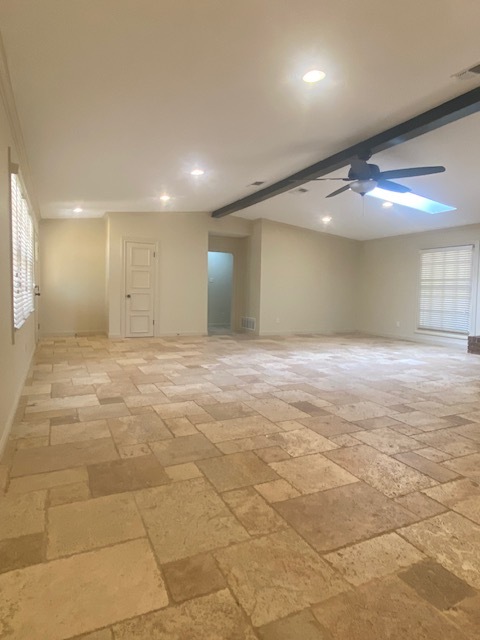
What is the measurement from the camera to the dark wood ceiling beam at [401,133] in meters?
3.73

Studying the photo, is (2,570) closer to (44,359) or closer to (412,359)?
(44,359)

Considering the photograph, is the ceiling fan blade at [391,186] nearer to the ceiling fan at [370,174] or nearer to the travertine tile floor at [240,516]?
the ceiling fan at [370,174]

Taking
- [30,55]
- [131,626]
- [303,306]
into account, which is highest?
[30,55]

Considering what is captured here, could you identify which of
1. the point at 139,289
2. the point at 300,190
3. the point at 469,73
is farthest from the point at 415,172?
the point at 139,289

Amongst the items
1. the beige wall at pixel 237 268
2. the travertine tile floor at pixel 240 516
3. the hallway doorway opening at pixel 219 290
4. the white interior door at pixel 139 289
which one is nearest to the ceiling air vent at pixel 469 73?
the travertine tile floor at pixel 240 516

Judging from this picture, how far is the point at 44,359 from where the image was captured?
6.05 m

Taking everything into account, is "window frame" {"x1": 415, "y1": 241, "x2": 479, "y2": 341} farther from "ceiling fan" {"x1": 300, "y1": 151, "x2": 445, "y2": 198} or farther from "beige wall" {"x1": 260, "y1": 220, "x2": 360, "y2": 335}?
"ceiling fan" {"x1": 300, "y1": 151, "x2": 445, "y2": 198}

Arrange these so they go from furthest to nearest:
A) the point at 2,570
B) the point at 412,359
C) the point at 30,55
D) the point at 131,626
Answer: the point at 412,359 < the point at 30,55 < the point at 2,570 < the point at 131,626

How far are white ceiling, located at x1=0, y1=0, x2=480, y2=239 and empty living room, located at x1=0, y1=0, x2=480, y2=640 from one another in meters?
0.02

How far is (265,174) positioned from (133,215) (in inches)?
142

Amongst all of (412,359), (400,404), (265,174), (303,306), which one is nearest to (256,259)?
(303,306)

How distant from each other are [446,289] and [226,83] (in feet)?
23.2

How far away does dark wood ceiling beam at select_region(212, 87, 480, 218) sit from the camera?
147 inches

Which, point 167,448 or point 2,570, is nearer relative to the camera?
point 2,570
